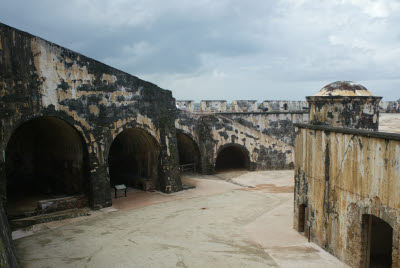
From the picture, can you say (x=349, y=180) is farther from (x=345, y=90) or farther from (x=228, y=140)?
(x=228, y=140)

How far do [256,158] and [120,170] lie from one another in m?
7.26

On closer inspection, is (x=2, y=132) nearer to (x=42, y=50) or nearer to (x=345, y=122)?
(x=42, y=50)

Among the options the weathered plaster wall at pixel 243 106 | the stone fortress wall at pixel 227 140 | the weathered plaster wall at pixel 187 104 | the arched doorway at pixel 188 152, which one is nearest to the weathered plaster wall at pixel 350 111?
the stone fortress wall at pixel 227 140

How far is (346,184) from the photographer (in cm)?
775

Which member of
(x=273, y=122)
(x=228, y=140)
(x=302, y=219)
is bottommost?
(x=302, y=219)

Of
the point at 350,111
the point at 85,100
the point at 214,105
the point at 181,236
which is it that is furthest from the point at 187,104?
the point at 350,111

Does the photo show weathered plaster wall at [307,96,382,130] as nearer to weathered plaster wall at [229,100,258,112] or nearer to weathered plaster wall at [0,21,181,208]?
weathered plaster wall at [0,21,181,208]

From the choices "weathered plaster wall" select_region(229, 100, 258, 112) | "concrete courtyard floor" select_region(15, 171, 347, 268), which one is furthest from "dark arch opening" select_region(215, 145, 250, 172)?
"concrete courtyard floor" select_region(15, 171, 347, 268)

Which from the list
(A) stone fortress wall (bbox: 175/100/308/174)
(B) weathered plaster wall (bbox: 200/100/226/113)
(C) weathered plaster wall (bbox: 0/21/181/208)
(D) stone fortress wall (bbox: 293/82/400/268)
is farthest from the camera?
(B) weathered plaster wall (bbox: 200/100/226/113)

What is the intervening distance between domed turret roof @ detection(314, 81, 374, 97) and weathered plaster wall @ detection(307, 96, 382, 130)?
14 cm

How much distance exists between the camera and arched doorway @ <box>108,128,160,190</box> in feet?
48.6

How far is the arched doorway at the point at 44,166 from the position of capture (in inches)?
476

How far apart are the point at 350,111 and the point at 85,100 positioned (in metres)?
8.09

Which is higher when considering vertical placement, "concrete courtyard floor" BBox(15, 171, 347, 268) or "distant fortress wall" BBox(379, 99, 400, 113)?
"distant fortress wall" BBox(379, 99, 400, 113)
